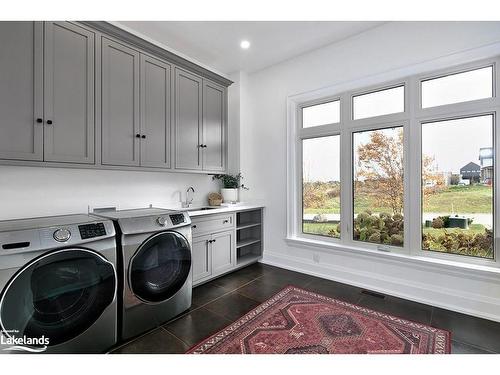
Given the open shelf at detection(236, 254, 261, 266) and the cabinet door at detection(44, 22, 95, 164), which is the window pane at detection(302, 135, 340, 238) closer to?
the open shelf at detection(236, 254, 261, 266)

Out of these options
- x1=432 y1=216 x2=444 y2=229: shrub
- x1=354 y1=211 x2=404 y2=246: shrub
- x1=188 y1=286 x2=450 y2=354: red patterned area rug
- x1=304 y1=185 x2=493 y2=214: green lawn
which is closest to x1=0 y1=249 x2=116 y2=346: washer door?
x1=188 y1=286 x2=450 y2=354: red patterned area rug

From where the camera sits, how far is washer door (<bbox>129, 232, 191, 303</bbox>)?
2004 millimetres

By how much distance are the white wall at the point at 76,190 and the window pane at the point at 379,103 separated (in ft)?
7.99

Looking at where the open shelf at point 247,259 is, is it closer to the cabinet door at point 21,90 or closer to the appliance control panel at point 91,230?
the appliance control panel at point 91,230

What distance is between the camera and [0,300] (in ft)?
4.49

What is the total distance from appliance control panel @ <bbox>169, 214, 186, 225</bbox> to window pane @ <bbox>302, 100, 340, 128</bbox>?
2.20m

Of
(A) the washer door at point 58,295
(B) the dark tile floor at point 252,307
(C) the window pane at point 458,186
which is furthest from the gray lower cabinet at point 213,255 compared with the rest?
(C) the window pane at point 458,186

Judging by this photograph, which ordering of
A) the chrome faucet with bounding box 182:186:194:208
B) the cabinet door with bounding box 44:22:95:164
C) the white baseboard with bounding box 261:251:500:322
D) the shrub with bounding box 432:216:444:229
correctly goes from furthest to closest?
1. the chrome faucet with bounding box 182:186:194:208
2. the shrub with bounding box 432:216:444:229
3. the white baseboard with bounding box 261:251:500:322
4. the cabinet door with bounding box 44:22:95:164

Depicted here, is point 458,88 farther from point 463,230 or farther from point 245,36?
point 245,36

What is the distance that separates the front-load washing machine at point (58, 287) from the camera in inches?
55.9

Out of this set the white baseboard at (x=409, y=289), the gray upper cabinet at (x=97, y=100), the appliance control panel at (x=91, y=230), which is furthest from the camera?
the white baseboard at (x=409, y=289)

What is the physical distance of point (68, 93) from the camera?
6.81 feet

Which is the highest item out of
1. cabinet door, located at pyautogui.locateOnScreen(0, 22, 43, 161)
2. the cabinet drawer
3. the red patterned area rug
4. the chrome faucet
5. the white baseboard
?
cabinet door, located at pyautogui.locateOnScreen(0, 22, 43, 161)
